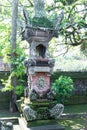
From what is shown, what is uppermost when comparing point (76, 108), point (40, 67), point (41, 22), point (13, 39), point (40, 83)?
point (41, 22)

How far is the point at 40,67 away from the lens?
10055mm

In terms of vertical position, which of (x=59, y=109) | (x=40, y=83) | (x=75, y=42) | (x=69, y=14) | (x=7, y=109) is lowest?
(x=7, y=109)

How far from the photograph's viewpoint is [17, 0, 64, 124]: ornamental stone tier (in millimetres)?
9844

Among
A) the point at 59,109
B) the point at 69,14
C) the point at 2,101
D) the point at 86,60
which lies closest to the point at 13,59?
the point at 2,101

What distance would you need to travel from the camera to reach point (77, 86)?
16.6 m

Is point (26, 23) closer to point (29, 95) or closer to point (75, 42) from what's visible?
point (29, 95)

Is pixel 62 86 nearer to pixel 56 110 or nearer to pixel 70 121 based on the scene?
pixel 70 121

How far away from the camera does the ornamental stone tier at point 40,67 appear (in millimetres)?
9844

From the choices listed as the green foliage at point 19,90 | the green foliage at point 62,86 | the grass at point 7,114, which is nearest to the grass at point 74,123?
the green foliage at point 62,86

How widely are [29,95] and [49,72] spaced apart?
3.62 feet

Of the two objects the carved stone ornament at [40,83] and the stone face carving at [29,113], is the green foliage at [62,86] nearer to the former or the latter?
the carved stone ornament at [40,83]

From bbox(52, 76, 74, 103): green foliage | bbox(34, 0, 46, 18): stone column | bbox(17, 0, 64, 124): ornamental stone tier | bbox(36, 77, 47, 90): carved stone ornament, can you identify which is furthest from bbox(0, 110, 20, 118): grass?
bbox(34, 0, 46, 18): stone column

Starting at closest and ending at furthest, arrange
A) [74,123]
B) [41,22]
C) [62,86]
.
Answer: [41,22] < [74,123] < [62,86]

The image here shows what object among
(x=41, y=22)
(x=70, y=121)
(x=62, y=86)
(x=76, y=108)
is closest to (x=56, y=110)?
(x=70, y=121)
